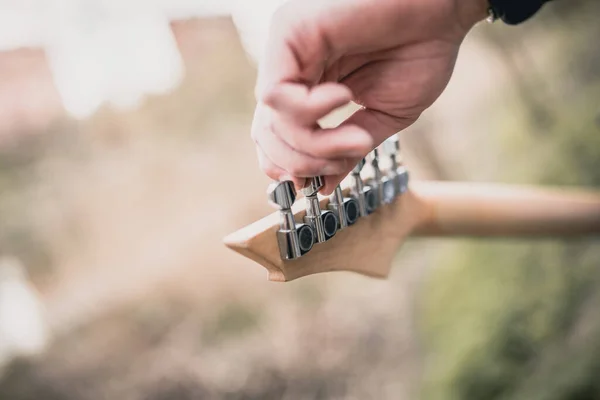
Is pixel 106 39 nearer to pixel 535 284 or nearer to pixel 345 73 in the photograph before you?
pixel 345 73

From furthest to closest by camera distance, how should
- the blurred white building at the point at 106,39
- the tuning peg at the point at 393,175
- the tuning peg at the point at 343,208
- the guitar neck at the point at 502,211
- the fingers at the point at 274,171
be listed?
the blurred white building at the point at 106,39 → the guitar neck at the point at 502,211 → the tuning peg at the point at 393,175 → the tuning peg at the point at 343,208 → the fingers at the point at 274,171

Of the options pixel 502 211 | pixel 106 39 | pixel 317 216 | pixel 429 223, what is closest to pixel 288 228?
pixel 317 216

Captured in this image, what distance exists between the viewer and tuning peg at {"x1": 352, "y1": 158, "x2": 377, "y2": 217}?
0.71 m

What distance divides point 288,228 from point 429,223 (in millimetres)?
395

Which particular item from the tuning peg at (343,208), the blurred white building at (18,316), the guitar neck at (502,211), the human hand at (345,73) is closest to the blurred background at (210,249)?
the blurred white building at (18,316)

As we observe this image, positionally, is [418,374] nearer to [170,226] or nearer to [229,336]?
[229,336]

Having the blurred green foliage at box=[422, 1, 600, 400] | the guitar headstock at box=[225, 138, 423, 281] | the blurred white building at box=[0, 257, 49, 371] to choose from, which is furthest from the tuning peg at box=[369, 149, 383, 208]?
the blurred white building at box=[0, 257, 49, 371]

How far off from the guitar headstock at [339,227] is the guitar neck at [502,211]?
0.06 metres

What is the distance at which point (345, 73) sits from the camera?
1.86ft

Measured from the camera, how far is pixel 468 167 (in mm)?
1963

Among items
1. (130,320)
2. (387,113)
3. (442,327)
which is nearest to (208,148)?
(130,320)

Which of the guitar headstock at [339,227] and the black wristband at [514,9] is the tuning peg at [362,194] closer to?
the guitar headstock at [339,227]

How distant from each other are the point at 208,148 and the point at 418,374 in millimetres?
960

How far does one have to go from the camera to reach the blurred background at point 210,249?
52.6 inches
